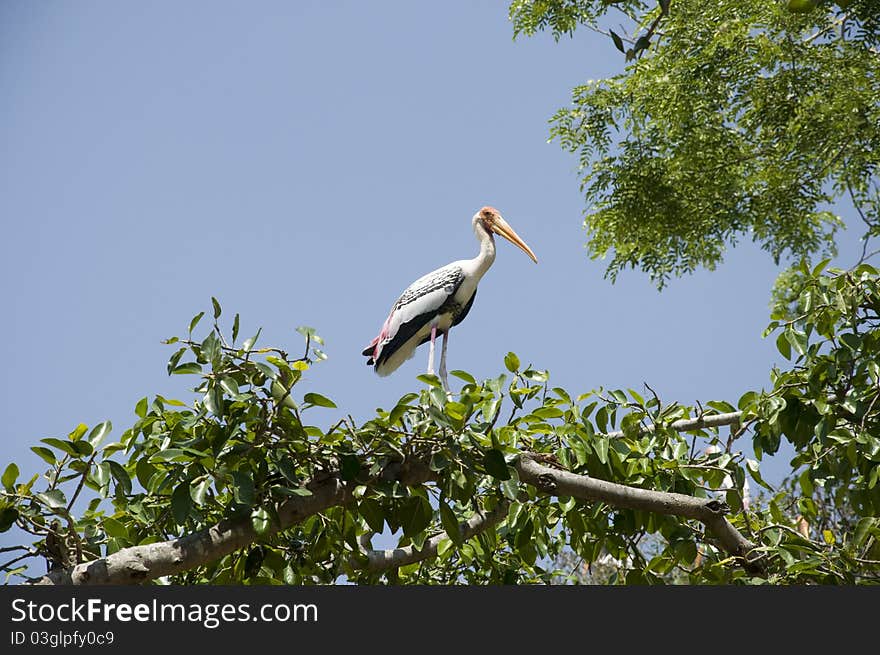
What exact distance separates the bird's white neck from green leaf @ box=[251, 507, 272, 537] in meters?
2.73

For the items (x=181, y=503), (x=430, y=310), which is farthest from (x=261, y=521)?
(x=430, y=310)

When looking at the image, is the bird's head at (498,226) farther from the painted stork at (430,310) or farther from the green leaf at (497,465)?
the green leaf at (497,465)

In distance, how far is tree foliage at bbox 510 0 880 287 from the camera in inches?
303

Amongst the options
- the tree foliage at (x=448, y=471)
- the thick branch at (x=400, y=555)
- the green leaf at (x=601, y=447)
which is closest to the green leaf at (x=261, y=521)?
the tree foliage at (x=448, y=471)

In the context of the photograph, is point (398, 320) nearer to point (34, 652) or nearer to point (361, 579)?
point (361, 579)

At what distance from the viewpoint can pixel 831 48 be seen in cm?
779

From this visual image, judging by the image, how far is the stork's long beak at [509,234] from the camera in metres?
4.91

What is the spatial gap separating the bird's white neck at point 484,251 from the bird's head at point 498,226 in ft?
0.12

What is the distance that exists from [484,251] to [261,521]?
9.32 ft

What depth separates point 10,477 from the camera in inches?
82.4

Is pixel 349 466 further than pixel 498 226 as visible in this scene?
No

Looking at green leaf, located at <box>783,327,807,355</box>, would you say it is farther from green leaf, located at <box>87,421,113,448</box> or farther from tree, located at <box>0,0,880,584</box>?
green leaf, located at <box>87,421,113,448</box>

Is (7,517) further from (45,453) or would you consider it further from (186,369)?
(186,369)

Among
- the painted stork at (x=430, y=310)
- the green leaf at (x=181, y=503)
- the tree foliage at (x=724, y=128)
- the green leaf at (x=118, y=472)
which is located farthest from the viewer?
the tree foliage at (x=724, y=128)
